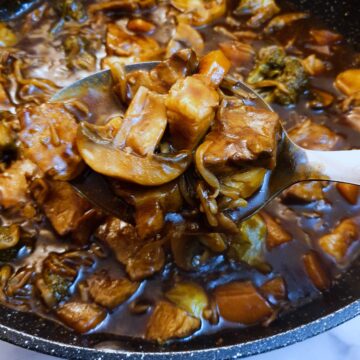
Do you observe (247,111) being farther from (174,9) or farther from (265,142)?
(174,9)

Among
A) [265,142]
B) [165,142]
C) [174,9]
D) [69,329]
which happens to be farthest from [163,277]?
[174,9]

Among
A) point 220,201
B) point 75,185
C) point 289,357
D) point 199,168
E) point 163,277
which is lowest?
point 289,357

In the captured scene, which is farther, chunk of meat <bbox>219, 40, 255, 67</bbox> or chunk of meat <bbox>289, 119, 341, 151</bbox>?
chunk of meat <bbox>219, 40, 255, 67</bbox>

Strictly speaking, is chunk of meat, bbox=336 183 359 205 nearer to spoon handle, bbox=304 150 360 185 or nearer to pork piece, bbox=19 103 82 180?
spoon handle, bbox=304 150 360 185

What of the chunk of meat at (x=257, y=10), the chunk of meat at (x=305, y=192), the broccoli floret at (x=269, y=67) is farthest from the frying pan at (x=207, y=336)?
the chunk of meat at (x=257, y=10)

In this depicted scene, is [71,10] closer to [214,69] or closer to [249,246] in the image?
[214,69]

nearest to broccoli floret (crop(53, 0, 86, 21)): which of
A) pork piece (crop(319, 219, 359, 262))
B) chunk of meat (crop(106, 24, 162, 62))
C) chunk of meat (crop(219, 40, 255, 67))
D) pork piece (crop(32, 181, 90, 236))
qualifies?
chunk of meat (crop(106, 24, 162, 62))
